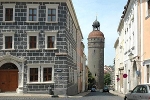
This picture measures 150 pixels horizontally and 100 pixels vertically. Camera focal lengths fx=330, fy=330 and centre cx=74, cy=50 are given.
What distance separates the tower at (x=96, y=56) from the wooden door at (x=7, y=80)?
76.9 metres

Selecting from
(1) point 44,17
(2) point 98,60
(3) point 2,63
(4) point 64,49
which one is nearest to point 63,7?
A: (1) point 44,17

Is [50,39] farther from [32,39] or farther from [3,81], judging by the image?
[3,81]

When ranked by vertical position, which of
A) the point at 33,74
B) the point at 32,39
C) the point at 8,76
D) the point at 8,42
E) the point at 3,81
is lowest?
the point at 3,81

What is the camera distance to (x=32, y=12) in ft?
121

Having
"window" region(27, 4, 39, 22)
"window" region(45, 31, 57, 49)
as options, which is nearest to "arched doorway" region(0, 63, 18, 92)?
"window" region(45, 31, 57, 49)

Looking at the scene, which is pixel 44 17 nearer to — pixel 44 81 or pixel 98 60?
pixel 44 81

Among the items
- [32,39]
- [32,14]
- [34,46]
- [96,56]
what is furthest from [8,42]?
[96,56]

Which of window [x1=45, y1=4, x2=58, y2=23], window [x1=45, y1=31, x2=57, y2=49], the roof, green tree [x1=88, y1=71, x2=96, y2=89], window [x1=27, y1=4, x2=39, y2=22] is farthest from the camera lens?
the roof

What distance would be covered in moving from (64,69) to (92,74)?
79124mm

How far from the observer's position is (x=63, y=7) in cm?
3666

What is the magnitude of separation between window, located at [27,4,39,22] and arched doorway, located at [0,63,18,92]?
5532 mm

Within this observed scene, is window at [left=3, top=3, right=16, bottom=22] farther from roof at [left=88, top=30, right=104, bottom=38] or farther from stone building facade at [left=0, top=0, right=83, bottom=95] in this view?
roof at [left=88, top=30, right=104, bottom=38]

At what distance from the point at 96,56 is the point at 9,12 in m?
77.5

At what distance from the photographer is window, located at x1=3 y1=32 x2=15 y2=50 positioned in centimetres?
3666
